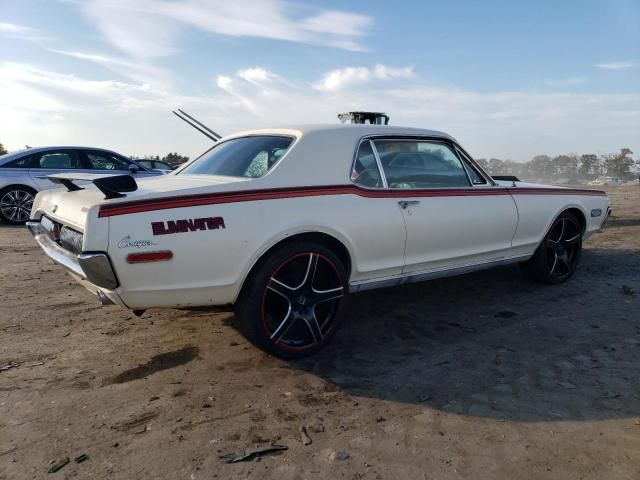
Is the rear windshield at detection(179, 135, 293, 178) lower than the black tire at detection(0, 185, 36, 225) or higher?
higher

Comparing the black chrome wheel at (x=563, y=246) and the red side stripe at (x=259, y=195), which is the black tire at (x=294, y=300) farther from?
the black chrome wheel at (x=563, y=246)

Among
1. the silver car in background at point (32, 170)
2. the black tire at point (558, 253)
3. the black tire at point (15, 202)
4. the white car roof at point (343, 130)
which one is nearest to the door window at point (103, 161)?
the silver car in background at point (32, 170)

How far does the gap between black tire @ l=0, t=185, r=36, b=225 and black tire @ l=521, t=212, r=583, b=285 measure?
26.7 ft

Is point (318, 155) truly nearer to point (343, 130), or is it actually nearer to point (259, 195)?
point (343, 130)

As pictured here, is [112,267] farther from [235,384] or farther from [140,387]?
[235,384]

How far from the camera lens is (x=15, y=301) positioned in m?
4.26

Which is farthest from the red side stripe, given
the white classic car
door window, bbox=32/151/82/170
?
door window, bbox=32/151/82/170

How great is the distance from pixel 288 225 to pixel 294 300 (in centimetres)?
49

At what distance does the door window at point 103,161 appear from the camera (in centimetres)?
916

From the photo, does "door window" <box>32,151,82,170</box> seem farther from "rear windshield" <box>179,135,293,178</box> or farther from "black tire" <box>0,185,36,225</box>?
"rear windshield" <box>179,135,293,178</box>

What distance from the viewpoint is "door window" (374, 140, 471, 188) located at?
12.0 ft

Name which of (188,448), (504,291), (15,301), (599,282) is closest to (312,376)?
(188,448)

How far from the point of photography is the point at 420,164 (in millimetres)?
3961

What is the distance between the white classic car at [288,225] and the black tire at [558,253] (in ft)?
1.58
